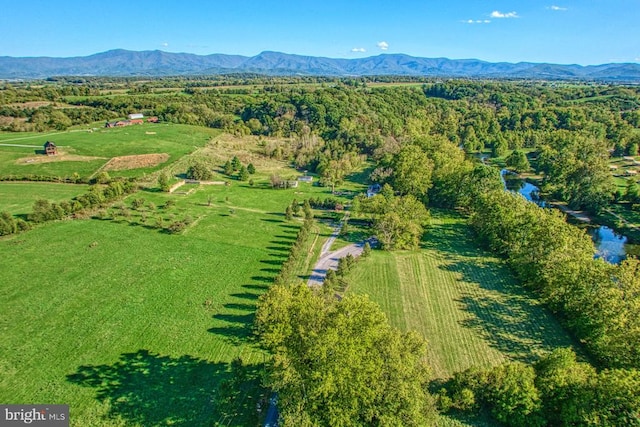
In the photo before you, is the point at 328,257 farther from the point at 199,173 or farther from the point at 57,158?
the point at 57,158

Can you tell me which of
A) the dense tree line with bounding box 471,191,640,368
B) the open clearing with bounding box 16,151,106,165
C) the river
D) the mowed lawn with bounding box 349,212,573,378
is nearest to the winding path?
the mowed lawn with bounding box 349,212,573,378

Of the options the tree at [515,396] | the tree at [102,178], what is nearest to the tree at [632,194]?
the tree at [515,396]

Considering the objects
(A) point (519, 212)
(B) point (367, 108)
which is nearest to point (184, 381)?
(A) point (519, 212)

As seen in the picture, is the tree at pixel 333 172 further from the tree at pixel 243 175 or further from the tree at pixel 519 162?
the tree at pixel 519 162

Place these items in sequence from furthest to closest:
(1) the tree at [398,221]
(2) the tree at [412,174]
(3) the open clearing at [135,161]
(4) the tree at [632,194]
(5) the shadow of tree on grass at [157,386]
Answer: (3) the open clearing at [135,161]
(4) the tree at [632,194]
(2) the tree at [412,174]
(1) the tree at [398,221]
(5) the shadow of tree on grass at [157,386]

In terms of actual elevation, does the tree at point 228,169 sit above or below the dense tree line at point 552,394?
above

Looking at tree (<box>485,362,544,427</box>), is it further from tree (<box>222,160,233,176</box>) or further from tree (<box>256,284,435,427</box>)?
tree (<box>222,160,233,176</box>)
